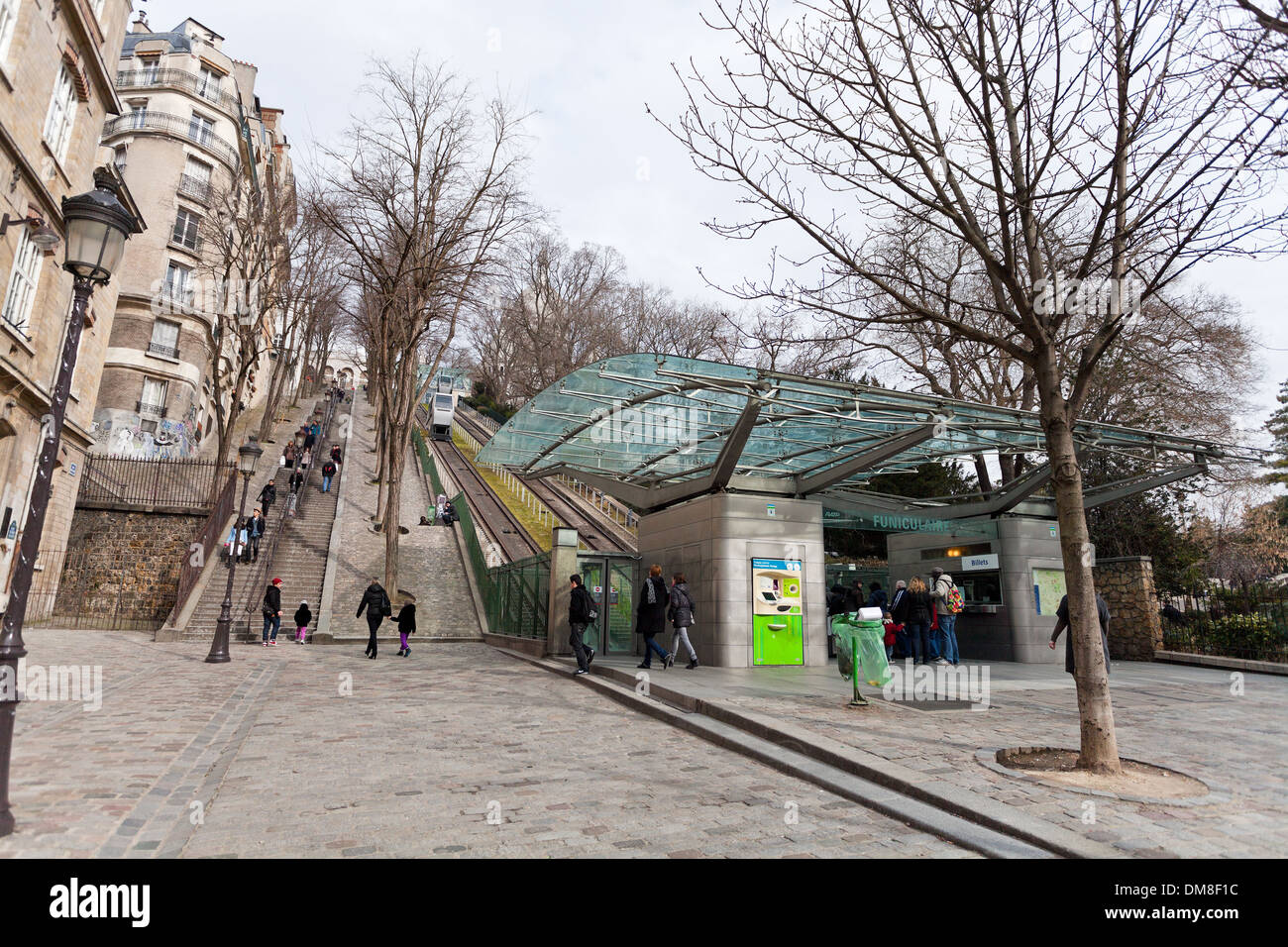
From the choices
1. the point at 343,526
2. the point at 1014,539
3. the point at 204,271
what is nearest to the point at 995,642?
the point at 1014,539

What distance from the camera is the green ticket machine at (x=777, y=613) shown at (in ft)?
44.0

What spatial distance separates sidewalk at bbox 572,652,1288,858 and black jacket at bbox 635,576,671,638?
812 millimetres

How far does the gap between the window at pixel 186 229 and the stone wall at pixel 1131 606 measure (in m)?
36.6

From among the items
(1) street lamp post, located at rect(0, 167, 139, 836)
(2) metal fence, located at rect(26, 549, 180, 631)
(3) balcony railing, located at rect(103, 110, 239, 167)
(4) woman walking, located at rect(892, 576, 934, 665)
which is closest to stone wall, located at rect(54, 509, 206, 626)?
(2) metal fence, located at rect(26, 549, 180, 631)

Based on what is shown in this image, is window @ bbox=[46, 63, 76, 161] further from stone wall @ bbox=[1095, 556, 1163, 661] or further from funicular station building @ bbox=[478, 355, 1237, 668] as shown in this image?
stone wall @ bbox=[1095, 556, 1163, 661]

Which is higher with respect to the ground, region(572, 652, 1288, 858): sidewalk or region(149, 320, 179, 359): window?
region(149, 320, 179, 359): window

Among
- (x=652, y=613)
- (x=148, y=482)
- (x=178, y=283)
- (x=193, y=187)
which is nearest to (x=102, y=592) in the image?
(x=148, y=482)

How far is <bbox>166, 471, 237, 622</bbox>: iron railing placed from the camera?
1841 cm

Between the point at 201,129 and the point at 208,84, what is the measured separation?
2642mm

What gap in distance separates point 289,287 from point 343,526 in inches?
385

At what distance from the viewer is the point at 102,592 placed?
19625mm

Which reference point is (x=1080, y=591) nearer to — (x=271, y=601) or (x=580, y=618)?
(x=580, y=618)

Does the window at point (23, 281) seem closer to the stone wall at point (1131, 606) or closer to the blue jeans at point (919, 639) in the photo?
the blue jeans at point (919, 639)

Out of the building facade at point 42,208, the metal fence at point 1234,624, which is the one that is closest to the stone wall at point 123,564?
the building facade at point 42,208
